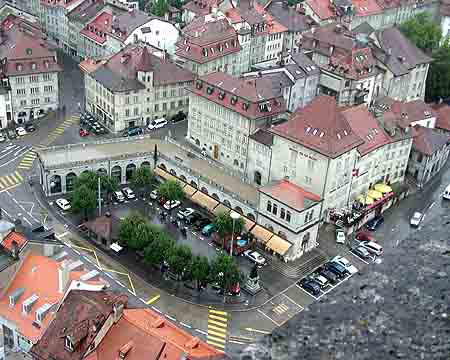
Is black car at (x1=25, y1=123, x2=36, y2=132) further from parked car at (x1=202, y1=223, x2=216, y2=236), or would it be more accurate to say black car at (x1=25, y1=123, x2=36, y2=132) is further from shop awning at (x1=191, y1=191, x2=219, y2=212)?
parked car at (x1=202, y1=223, x2=216, y2=236)

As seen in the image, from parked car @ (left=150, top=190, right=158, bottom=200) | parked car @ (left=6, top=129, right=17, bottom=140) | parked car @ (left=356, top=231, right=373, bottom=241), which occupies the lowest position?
parked car @ (left=356, top=231, right=373, bottom=241)

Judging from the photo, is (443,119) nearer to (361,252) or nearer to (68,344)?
(361,252)

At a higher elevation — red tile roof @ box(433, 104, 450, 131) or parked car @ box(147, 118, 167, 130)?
red tile roof @ box(433, 104, 450, 131)

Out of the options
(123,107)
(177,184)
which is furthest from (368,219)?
(123,107)

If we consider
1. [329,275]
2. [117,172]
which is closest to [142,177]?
[117,172]

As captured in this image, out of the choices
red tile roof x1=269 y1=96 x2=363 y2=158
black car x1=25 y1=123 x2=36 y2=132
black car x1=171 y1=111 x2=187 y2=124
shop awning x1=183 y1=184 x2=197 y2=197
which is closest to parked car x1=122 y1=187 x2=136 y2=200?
shop awning x1=183 y1=184 x2=197 y2=197

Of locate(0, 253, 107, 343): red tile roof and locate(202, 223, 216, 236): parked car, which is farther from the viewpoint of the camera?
locate(202, 223, 216, 236): parked car
